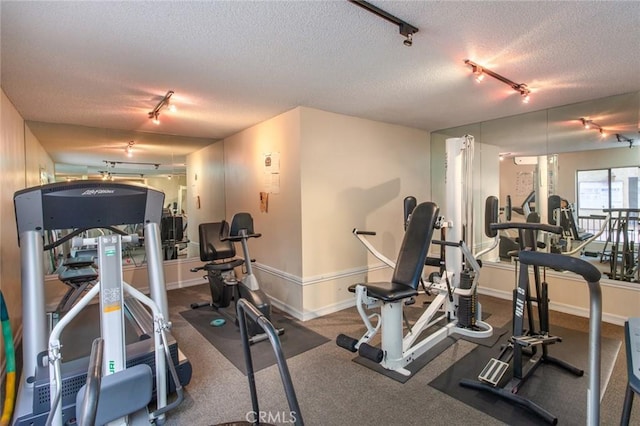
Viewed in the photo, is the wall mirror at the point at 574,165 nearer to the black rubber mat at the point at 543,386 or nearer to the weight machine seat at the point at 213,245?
the black rubber mat at the point at 543,386

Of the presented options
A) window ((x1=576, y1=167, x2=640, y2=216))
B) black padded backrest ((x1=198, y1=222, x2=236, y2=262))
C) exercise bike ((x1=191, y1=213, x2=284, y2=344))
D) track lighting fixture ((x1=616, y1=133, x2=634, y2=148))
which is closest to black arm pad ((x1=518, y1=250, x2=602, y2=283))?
exercise bike ((x1=191, y1=213, x2=284, y2=344))

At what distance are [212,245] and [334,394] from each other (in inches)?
103

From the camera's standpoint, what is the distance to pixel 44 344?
1837 mm

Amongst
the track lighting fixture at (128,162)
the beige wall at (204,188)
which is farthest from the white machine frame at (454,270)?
the track lighting fixture at (128,162)

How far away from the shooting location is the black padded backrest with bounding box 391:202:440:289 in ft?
8.48

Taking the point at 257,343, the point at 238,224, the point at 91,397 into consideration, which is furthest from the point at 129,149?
the point at 91,397

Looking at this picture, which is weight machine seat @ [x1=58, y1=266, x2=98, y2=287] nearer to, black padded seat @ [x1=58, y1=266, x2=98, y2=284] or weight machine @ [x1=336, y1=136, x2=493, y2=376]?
black padded seat @ [x1=58, y1=266, x2=98, y2=284]

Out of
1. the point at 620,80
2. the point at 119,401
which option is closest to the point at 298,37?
the point at 119,401

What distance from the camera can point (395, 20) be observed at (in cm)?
185

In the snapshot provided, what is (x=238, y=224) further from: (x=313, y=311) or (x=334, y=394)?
(x=334, y=394)

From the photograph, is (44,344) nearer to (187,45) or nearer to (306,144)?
(187,45)

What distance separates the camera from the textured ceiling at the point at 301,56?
1793 mm

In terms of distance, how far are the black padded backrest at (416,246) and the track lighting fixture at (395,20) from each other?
1.33 meters

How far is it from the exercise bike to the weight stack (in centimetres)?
184
